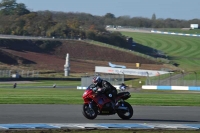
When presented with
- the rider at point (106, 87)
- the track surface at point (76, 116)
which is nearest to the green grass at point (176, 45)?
the track surface at point (76, 116)

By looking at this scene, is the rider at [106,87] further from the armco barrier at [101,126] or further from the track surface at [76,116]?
the armco barrier at [101,126]

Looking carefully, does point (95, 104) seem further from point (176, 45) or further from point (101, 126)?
point (176, 45)

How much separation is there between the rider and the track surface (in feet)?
2.67

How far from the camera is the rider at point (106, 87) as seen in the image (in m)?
19.6

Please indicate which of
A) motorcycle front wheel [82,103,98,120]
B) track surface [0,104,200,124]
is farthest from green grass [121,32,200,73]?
motorcycle front wheel [82,103,98,120]

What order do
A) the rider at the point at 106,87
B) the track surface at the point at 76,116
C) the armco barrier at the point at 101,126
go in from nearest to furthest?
the armco barrier at the point at 101,126 < the track surface at the point at 76,116 < the rider at the point at 106,87

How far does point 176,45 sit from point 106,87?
407 ft

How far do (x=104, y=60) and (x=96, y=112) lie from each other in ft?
295

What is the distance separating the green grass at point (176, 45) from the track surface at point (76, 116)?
93.5 m

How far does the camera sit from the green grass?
124 metres

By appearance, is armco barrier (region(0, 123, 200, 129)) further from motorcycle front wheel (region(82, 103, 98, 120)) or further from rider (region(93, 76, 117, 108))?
rider (region(93, 76, 117, 108))

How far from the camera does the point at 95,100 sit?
19.6 m

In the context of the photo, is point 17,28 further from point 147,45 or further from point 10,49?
point 147,45

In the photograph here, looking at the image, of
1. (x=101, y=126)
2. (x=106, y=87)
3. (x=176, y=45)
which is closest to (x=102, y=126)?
(x=101, y=126)
